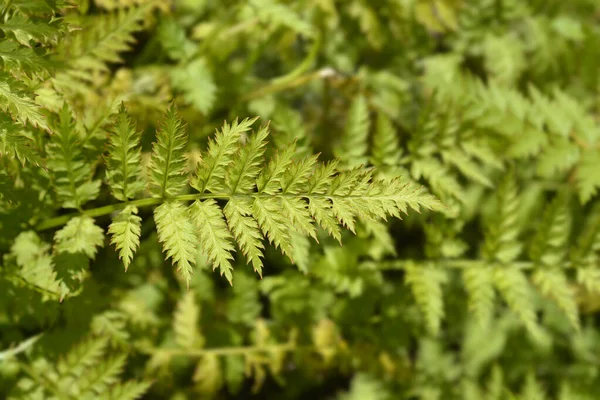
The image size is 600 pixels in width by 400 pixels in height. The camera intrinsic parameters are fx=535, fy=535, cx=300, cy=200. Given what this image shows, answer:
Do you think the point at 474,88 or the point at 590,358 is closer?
the point at 474,88

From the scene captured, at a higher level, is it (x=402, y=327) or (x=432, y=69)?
(x=432, y=69)

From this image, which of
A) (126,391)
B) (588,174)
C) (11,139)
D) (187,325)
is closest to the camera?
(11,139)

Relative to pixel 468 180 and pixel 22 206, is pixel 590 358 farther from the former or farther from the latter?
pixel 22 206

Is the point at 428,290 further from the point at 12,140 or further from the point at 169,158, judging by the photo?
the point at 12,140

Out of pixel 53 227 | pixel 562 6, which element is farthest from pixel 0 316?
pixel 562 6

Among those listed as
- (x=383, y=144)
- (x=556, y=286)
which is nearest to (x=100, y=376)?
(x=383, y=144)

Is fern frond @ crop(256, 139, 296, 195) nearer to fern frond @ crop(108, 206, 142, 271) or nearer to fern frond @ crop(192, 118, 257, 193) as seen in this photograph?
fern frond @ crop(192, 118, 257, 193)
